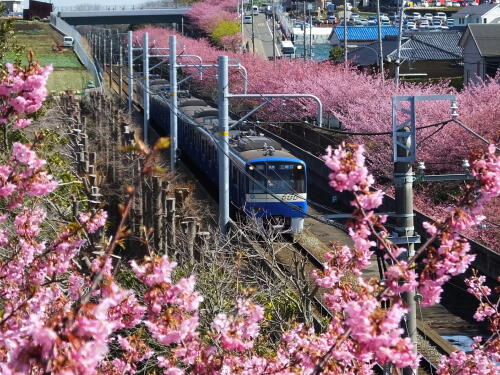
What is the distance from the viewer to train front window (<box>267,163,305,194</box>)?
2228 centimetres

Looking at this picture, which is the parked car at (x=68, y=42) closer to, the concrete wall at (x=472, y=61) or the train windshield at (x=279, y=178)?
the concrete wall at (x=472, y=61)

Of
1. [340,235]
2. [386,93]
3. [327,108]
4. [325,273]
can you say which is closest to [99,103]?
[327,108]

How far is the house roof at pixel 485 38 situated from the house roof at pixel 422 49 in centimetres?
532

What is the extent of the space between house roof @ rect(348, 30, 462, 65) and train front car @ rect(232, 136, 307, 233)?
2756 cm

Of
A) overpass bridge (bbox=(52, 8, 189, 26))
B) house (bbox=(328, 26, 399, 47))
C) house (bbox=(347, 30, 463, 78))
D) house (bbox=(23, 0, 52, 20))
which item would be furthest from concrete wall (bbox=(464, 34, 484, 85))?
house (bbox=(23, 0, 52, 20))

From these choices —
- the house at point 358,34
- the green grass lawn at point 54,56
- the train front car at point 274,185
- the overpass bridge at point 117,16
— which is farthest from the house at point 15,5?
the train front car at point 274,185

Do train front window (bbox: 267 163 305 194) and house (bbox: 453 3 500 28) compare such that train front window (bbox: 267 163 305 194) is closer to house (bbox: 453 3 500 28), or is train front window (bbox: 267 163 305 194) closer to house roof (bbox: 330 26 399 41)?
house (bbox: 453 3 500 28)

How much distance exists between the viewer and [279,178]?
2234cm

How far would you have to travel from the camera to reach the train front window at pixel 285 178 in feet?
73.1

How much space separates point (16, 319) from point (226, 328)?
1.16m

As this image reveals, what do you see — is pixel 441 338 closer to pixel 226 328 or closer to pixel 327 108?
pixel 226 328

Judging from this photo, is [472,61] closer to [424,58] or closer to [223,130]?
[424,58]

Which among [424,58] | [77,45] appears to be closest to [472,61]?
[424,58]

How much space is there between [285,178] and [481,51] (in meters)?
22.0
